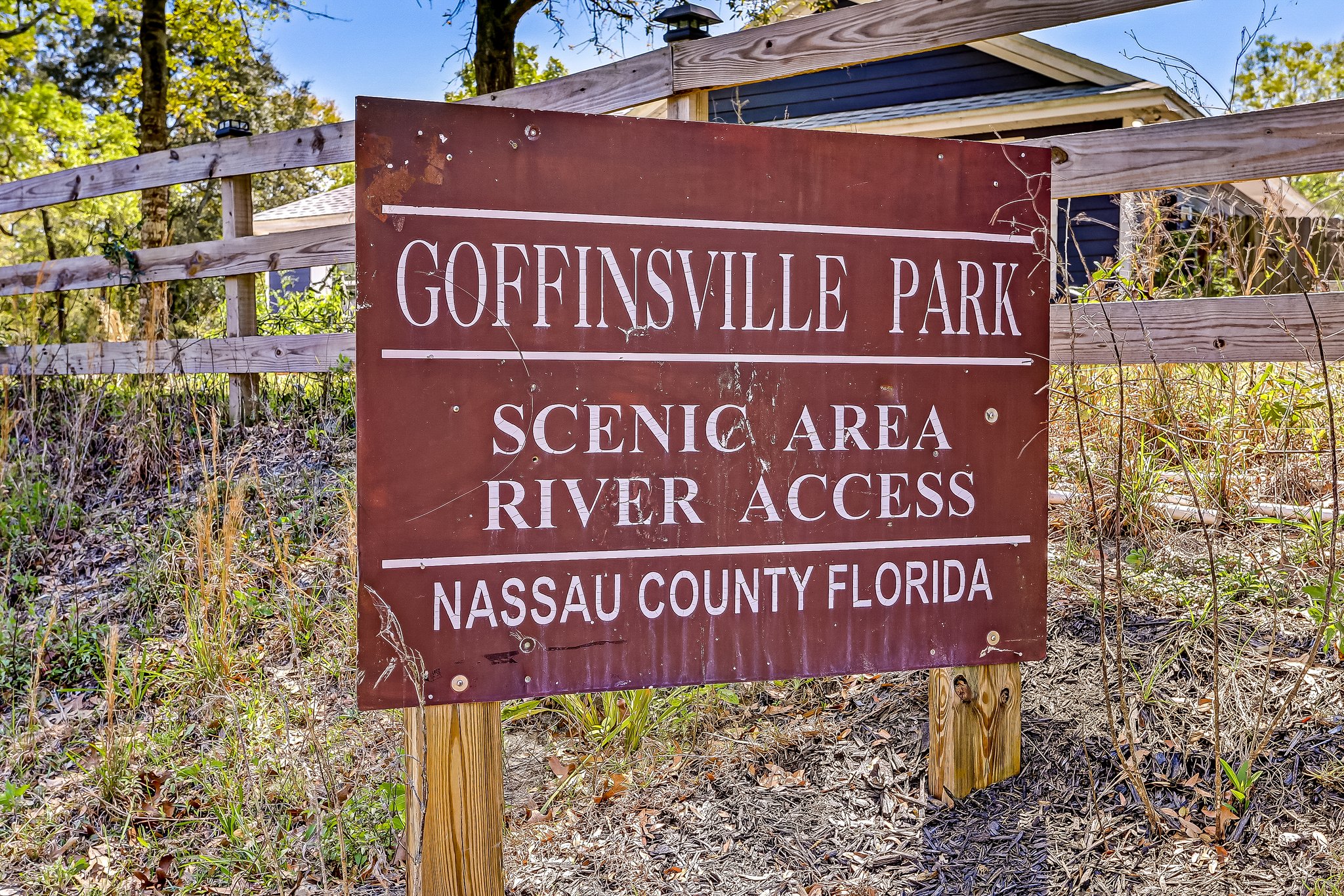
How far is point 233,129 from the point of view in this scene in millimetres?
5125

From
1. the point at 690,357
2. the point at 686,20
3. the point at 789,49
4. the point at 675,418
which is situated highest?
the point at 686,20

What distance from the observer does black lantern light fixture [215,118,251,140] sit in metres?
5.07

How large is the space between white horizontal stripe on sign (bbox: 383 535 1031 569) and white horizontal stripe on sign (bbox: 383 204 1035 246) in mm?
683

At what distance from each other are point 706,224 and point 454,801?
4.29 ft

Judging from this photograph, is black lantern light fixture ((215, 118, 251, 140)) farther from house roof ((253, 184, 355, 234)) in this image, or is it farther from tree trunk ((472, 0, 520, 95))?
house roof ((253, 184, 355, 234))

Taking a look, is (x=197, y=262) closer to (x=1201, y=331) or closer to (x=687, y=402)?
(x=687, y=402)

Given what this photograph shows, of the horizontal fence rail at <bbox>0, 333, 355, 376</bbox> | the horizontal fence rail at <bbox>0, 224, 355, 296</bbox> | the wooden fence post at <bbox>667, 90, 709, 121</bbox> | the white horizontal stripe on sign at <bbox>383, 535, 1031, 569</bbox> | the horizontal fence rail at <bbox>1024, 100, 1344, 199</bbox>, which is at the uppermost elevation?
the wooden fence post at <bbox>667, 90, 709, 121</bbox>

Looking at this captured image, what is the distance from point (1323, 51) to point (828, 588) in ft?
80.0

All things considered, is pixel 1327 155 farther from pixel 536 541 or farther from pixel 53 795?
pixel 53 795

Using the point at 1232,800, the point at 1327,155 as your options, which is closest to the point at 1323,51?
the point at 1327,155

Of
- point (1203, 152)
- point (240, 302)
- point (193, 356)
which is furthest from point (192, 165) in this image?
point (1203, 152)

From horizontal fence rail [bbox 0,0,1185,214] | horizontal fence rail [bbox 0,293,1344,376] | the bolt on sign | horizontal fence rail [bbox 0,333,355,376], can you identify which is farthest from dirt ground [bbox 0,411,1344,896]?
horizontal fence rail [bbox 0,333,355,376]

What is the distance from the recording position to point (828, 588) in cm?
191

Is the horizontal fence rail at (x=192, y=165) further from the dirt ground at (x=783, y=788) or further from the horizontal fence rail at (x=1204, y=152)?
the horizontal fence rail at (x=1204, y=152)
